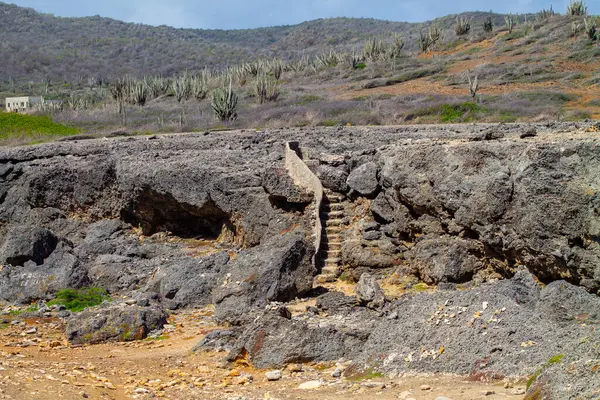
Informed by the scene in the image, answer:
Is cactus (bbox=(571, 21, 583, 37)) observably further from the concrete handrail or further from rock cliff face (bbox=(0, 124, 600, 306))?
the concrete handrail

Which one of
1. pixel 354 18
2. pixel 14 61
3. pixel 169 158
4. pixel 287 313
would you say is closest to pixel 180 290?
pixel 287 313

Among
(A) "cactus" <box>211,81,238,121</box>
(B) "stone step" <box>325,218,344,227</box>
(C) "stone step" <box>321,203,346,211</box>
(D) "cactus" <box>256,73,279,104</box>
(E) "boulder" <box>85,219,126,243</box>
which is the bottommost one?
(E) "boulder" <box>85,219,126,243</box>

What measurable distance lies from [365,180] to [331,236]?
111 centimetres

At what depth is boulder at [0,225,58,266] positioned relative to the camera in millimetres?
13266

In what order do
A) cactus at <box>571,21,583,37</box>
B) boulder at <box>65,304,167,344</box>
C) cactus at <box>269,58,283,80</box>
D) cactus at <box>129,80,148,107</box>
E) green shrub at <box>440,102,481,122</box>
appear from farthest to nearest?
cactus at <box>269,58,283,80</box>, cactus at <box>571,21,583,37</box>, cactus at <box>129,80,148,107</box>, green shrub at <box>440,102,481,122</box>, boulder at <box>65,304,167,344</box>

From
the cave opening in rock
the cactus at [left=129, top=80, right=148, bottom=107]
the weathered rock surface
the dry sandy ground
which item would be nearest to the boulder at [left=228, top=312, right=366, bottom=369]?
the dry sandy ground

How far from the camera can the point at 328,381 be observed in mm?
7457

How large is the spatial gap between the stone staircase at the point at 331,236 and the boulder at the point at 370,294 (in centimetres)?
173

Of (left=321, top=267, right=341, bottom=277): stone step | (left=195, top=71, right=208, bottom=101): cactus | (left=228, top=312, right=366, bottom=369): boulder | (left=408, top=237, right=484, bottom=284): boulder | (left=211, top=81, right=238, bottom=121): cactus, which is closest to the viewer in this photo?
(left=228, top=312, right=366, bottom=369): boulder

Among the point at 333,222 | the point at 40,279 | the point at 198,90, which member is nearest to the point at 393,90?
the point at 198,90

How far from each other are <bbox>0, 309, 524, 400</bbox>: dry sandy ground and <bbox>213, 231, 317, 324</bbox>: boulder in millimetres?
477

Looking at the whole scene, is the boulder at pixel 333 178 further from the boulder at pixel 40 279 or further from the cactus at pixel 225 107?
the cactus at pixel 225 107

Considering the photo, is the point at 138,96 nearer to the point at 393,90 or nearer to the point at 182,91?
A: the point at 182,91

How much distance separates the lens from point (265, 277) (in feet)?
35.2
